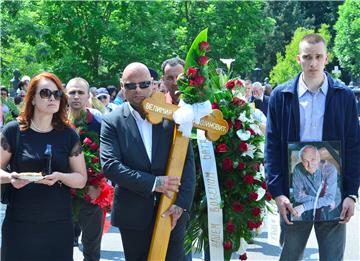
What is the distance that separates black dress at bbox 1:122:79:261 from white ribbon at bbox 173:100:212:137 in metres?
0.91

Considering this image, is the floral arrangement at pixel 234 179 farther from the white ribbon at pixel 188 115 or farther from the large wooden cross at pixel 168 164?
the large wooden cross at pixel 168 164

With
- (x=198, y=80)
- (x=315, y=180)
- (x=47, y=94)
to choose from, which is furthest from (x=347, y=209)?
(x=47, y=94)

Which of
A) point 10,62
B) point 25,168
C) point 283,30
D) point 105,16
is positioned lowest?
point 25,168

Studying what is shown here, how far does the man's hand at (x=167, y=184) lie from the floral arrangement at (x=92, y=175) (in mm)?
1613

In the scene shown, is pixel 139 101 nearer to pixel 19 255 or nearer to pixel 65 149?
pixel 65 149

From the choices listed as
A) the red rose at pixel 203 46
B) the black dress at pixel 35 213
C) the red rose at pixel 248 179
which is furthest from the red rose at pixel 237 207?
the black dress at pixel 35 213

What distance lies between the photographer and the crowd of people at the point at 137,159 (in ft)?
16.3

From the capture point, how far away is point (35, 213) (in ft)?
16.2

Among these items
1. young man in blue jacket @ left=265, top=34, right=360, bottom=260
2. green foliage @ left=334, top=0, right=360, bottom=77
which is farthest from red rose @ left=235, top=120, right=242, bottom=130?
green foliage @ left=334, top=0, right=360, bottom=77

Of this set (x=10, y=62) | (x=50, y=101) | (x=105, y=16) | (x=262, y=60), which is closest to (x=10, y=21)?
(x=10, y=62)

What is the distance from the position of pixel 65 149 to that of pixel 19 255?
82cm

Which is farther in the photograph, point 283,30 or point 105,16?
point 283,30

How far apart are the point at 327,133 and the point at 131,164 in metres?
1.46

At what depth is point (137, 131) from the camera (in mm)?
5227
